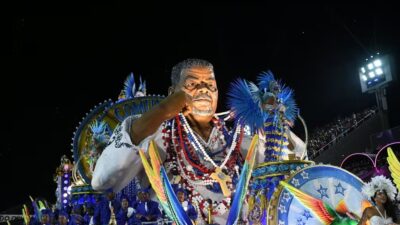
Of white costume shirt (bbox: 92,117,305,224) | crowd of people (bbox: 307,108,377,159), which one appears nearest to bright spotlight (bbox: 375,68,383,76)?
crowd of people (bbox: 307,108,377,159)

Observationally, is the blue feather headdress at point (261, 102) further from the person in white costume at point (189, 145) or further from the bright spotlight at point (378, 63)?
the bright spotlight at point (378, 63)

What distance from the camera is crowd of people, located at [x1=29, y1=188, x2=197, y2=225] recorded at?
116 inches

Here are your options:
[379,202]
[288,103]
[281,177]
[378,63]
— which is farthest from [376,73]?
[281,177]

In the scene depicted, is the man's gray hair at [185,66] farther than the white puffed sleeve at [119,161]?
Yes

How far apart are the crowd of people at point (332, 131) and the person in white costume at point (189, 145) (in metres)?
12.2

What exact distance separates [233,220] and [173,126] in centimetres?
74

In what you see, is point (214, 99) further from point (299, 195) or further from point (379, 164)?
point (379, 164)

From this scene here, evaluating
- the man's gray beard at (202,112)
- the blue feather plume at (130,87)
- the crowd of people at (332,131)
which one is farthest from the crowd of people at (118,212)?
the crowd of people at (332,131)

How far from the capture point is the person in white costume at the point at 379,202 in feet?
10.2

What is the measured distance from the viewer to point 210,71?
2.99 m

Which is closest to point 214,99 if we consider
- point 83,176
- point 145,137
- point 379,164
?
point 145,137

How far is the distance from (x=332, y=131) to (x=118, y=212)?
12.4 metres

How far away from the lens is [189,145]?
288 cm

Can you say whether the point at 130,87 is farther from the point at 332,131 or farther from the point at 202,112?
the point at 332,131
